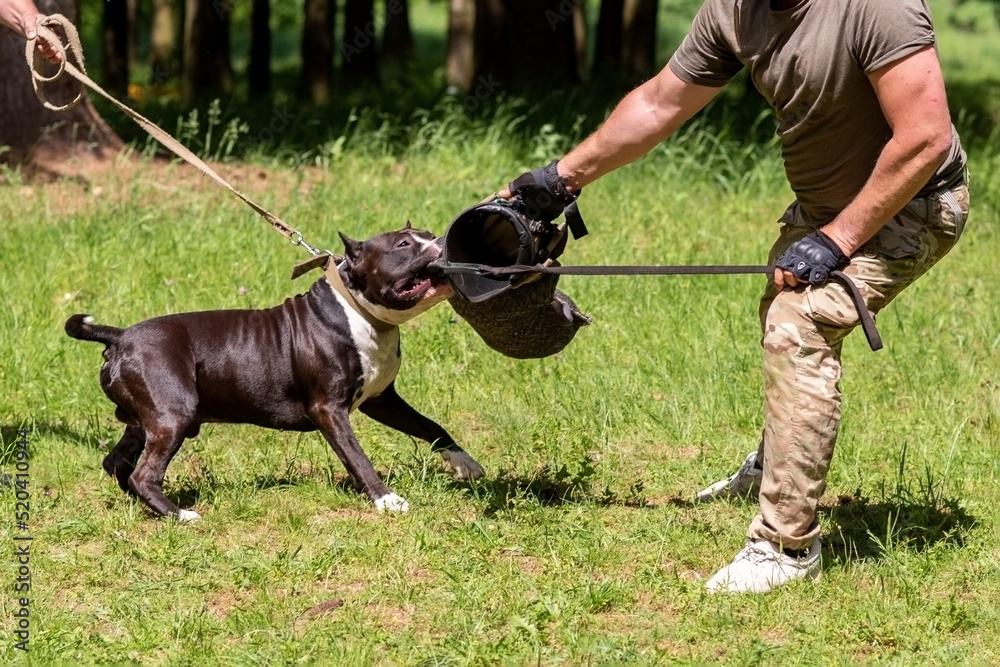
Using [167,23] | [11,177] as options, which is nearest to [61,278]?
[11,177]

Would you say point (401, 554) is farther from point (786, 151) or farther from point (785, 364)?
point (786, 151)

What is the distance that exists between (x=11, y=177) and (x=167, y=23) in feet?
55.7

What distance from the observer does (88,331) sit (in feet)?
17.8

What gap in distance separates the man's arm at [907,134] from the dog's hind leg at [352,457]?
227cm

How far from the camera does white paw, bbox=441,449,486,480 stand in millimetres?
5676

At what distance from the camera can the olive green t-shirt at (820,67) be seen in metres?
3.94

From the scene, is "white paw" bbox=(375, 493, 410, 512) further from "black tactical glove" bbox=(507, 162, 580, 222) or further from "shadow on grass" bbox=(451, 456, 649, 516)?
"black tactical glove" bbox=(507, 162, 580, 222)

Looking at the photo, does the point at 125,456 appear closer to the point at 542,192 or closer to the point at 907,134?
the point at 542,192

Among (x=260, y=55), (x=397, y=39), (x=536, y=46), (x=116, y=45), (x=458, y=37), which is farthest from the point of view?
(x=397, y=39)

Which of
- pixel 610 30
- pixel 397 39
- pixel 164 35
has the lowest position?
pixel 164 35

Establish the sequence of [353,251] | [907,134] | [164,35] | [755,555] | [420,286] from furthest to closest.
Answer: [164,35]
[353,251]
[420,286]
[755,555]
[907,134]

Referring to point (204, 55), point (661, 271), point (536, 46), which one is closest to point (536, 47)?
point (536, 46)

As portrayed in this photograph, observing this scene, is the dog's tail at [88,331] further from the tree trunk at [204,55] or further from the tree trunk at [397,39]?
the tree trunk at [397,39]

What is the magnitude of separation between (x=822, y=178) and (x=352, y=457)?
2.26 metres
